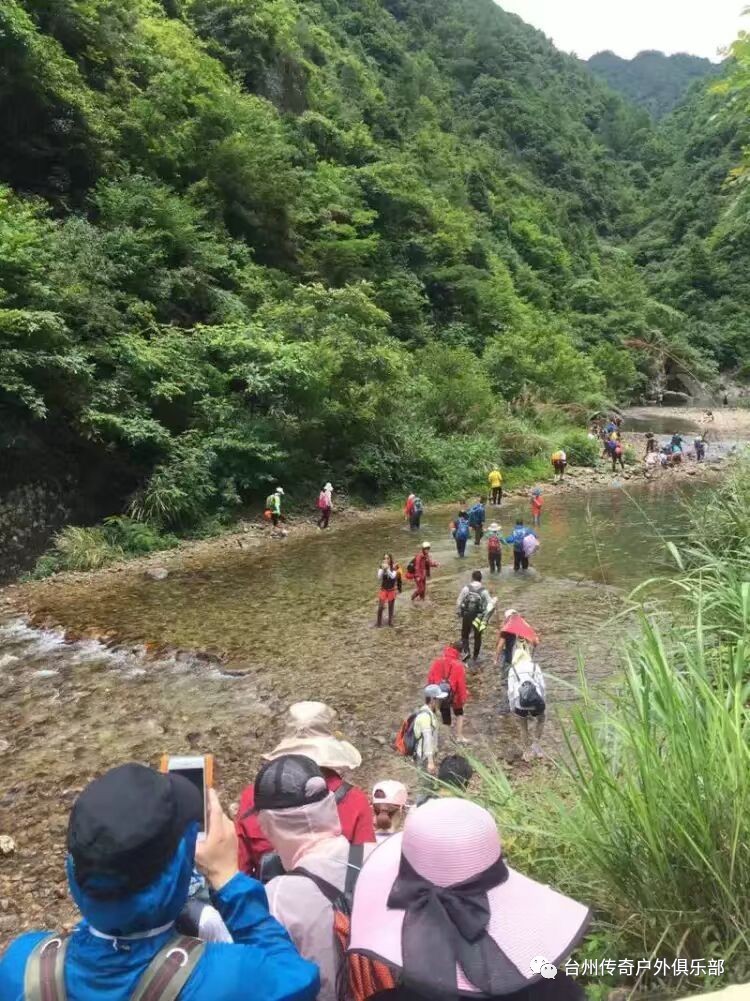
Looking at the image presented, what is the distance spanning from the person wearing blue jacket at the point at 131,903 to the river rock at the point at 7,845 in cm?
481

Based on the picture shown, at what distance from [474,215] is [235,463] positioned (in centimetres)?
4094

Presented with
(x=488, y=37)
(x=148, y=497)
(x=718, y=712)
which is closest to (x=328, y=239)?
(x=148, y=497)

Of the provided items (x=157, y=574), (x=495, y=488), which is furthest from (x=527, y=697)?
(x=495, y=488)

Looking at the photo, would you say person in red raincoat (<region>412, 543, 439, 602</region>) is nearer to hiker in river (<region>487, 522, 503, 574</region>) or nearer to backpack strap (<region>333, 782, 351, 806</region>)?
hiker in river (<region>487, 522, 503, 574</region>)

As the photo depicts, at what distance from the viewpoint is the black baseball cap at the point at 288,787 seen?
2201mm

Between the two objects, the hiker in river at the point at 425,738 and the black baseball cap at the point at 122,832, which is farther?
the hiker in river at the point at 425,738

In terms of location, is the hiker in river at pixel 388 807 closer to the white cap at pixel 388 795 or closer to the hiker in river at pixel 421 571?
the white cap at pixel 388 795

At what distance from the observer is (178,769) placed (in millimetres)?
2174

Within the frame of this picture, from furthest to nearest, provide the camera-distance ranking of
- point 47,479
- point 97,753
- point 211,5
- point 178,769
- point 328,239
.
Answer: point 211,5 → point 328,239 → point 47,479 → point 97,753 → point 178,769

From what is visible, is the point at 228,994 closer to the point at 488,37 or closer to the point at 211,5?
the point at 211,5

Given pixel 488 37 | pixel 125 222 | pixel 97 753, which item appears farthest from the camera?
pixel 488 37

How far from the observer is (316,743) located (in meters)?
3.11

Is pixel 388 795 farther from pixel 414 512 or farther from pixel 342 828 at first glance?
pixel 414 512

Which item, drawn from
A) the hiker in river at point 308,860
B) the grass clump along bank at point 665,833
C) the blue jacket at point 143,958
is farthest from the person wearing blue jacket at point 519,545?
the blue jacket at point 143,958
